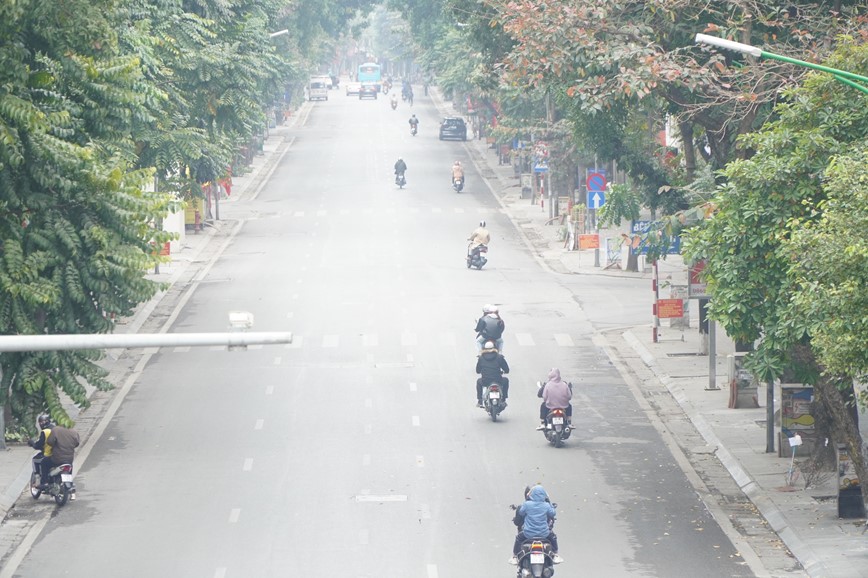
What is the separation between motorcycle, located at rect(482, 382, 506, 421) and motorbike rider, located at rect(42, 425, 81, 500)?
27.0ft

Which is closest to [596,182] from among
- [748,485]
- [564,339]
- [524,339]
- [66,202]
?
[564,339]

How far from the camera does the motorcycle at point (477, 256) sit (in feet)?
160

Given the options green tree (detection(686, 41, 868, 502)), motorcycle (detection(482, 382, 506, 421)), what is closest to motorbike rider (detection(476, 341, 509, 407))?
motorcycle (detection(482, 382, 506, 421))

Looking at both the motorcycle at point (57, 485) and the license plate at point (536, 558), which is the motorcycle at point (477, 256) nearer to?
the motorcycle at point (57, 485)

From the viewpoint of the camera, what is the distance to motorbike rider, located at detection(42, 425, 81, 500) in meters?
23.1

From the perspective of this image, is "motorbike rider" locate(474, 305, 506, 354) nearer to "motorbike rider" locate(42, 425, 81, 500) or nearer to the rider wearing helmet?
"motorbike rider" locate(42, 425, 81, 500)

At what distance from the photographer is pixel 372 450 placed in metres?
26.3

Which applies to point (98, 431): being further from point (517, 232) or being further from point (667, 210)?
point (517, 232)

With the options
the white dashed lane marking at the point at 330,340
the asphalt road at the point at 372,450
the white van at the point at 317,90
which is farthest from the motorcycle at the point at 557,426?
the white van at the point at 317,90

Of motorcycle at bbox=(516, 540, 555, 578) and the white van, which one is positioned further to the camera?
the white van

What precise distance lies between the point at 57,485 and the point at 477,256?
1066 inches

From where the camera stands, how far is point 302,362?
34.5 meters

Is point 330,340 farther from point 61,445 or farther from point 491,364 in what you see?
point 61,445

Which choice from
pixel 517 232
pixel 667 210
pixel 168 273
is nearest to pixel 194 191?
pixel 168 273
